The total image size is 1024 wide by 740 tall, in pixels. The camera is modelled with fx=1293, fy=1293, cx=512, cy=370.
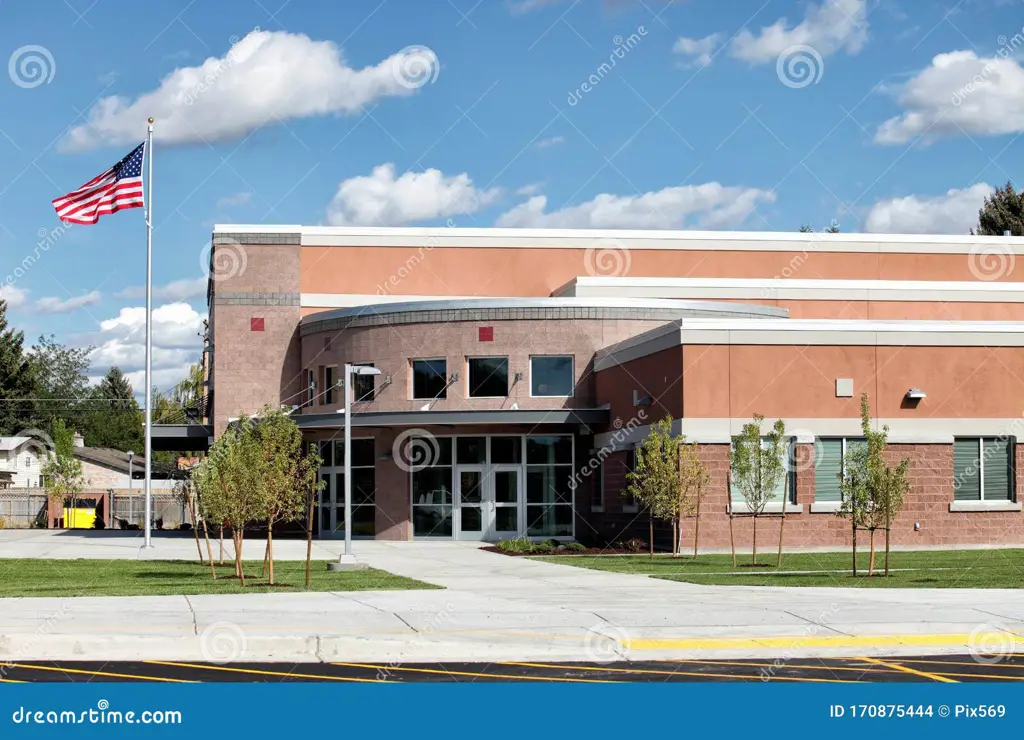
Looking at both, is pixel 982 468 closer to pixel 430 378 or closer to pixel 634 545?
pixel 634 545

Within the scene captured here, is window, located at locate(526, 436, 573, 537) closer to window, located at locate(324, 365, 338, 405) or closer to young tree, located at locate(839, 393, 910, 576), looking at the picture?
window, located at locate(324, 365, 338, 405)

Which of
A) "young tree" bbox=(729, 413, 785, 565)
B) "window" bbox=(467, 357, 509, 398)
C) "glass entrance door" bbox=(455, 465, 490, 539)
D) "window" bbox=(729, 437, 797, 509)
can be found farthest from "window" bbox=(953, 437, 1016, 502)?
"glass entrance door" bbox=(455, 465, 490, 539)

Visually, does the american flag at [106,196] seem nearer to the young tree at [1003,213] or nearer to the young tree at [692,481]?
the young tree at [692,481]

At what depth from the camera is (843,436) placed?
32.5m

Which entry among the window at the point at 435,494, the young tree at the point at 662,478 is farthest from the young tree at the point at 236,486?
the window at the point at 435,494

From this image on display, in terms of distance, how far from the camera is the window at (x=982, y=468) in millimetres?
32938

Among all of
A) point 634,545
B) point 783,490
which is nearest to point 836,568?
point 783,490

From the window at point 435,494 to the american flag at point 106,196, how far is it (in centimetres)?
1156

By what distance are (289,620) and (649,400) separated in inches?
777

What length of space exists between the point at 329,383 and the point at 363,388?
7.61ft

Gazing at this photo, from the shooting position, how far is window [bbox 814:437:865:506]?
32531 mm

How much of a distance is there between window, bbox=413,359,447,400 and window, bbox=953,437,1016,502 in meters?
15.2

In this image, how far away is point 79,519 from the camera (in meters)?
60.5

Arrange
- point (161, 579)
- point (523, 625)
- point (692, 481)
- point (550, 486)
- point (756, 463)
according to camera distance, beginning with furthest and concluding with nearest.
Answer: point (550, 486) < point (692, 481) < point (756, 463) < point (161, 579) < point (523, 625)
